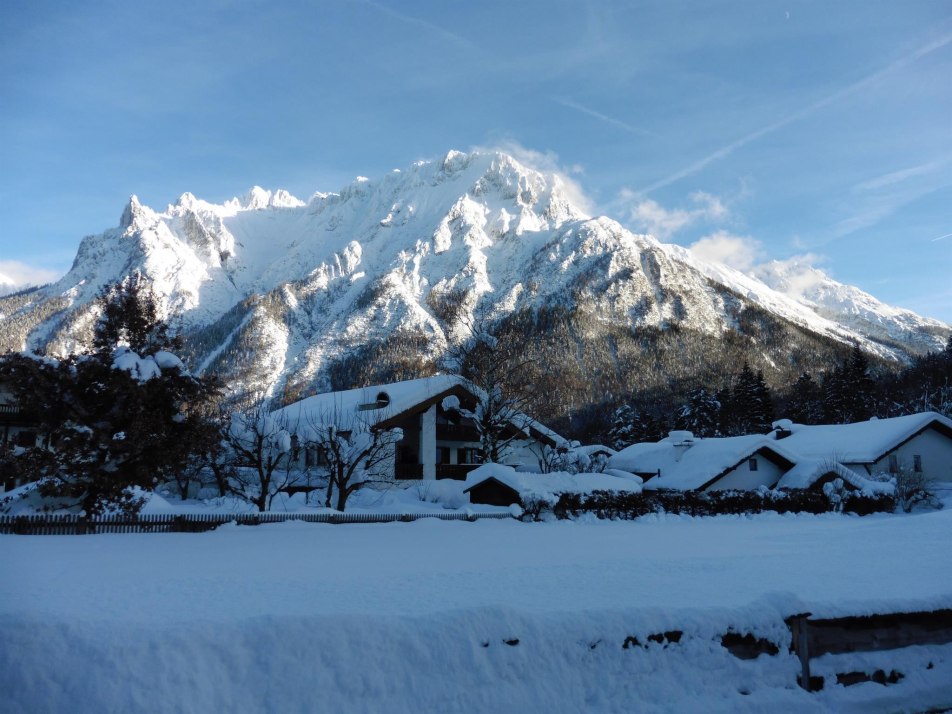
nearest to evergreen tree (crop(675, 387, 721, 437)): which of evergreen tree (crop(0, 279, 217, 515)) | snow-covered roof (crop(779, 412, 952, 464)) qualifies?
snow-covered roof (crop(779, 412, 952, 464))

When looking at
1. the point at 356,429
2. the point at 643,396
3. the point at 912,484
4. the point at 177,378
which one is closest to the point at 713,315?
the point at 643,396

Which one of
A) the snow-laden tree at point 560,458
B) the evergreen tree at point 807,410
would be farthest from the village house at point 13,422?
the evergreen tree at point 807,410

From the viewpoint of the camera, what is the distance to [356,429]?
33.5m

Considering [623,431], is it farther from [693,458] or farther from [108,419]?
[108,419]

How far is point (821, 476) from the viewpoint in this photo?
125ft

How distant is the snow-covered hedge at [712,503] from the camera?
29734mm

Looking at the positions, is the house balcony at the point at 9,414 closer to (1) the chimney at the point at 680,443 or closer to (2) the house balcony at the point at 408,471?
(2) the house balcony at the point at 408,471

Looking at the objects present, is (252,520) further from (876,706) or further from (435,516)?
(876,706)

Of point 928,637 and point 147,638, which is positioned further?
point 928,637

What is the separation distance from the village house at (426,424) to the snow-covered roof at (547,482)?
589cm

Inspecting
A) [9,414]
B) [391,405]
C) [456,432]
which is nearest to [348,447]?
[391,405]

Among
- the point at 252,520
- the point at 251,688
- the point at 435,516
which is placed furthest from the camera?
the point at 435,516

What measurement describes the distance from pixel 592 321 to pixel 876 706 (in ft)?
593

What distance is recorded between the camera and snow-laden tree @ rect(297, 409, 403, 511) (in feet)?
97.4
